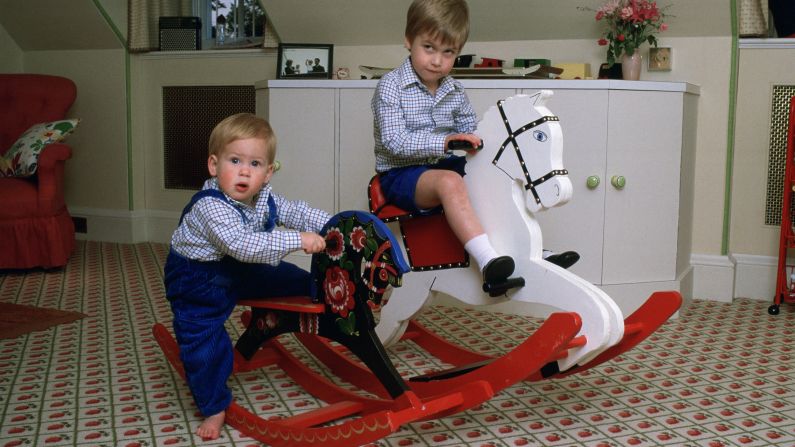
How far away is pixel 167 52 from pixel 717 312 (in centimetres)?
300

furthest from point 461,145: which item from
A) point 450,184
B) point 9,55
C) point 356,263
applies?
point 9,55

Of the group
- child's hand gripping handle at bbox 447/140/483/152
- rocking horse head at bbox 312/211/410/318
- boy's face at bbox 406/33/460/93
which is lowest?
rocking horse head at bbox 312/211/410/318

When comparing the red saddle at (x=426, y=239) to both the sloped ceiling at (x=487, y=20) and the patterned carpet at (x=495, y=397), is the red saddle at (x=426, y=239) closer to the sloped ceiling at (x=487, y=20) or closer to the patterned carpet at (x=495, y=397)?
the patterned carpet at (x=495, y=397)

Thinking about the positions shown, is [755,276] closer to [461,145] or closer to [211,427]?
[461,145]

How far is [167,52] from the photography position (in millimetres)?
4383

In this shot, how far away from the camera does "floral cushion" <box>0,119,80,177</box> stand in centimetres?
378

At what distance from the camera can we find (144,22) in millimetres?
4371

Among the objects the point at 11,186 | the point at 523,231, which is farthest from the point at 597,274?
the point at 11,186

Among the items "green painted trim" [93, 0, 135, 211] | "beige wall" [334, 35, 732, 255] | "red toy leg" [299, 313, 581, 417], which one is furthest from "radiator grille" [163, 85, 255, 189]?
"red toy leg" [299, 313, 581, 417]

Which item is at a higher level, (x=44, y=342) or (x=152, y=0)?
(x=152, y=0)

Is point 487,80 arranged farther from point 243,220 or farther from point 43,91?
point 43,91

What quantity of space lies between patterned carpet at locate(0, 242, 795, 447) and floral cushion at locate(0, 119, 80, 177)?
0.89 m

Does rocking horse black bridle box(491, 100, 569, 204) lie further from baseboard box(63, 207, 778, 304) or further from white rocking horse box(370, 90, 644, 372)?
baseboard box(63, 207, 778, 304)

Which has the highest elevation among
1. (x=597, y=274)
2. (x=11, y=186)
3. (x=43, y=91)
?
(x=43, y=91)
